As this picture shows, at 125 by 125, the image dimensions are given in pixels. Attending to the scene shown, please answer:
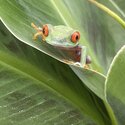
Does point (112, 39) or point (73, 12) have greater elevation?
point (73, 12)

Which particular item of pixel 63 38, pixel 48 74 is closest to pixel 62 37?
pixel 63 38

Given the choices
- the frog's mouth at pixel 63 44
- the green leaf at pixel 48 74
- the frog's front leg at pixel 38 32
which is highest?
the frog's front leg at pixel 38 32

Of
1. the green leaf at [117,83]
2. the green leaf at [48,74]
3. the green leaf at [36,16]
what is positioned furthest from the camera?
the green leaf at [48,74]

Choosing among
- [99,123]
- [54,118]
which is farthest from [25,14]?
[99,123]

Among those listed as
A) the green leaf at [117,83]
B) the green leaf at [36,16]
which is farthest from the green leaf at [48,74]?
the green leaf at [117,83]

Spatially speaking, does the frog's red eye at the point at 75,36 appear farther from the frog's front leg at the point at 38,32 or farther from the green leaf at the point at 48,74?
the green leaf at the point at 48,74

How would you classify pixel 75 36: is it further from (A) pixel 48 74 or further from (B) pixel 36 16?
(A) pixel 48 74

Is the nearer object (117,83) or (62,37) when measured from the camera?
(117,83)

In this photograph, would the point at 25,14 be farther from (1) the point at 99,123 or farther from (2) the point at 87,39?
(1) the point at 99,123
